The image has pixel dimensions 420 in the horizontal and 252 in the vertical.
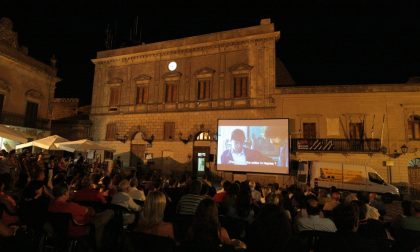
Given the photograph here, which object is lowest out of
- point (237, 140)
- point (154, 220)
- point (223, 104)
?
point (154, 220)

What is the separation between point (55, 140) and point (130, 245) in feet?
47.0

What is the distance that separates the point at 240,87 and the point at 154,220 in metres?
19.5

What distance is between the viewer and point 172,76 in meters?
24.5

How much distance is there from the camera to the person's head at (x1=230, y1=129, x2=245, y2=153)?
1659cm

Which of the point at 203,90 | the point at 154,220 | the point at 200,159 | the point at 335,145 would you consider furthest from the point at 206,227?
the point at 203,90

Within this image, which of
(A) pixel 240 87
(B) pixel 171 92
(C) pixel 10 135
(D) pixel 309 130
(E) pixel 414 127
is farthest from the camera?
(B) pixel 171 92

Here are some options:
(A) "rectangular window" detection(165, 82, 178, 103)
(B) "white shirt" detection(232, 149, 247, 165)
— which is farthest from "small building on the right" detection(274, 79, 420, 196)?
(A) "rectangular window" detection(165, 82, 178, 103)

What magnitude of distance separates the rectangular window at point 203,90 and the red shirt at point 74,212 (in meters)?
19.1

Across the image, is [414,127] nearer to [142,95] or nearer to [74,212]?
[142,95]

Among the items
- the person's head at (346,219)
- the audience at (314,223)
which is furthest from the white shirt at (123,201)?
the person's head at (346,219)

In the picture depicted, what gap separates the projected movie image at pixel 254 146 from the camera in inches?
603

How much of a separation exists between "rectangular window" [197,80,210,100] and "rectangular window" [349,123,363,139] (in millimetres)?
10937

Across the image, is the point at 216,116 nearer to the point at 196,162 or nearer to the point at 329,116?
the point at 196,162

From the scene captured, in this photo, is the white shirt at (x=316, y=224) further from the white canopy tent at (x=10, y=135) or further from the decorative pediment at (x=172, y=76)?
the decorative pediment at (x=172, y=76)
